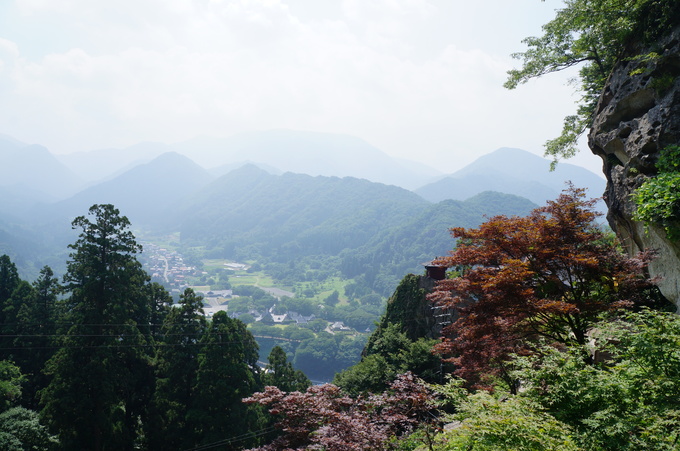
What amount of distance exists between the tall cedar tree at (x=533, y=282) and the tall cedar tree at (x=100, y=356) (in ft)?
48.0

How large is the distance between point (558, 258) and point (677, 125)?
13.0ft

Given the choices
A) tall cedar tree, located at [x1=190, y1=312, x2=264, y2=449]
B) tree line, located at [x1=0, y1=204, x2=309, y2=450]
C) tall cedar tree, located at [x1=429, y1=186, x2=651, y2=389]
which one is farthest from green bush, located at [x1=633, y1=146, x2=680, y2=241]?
tree line, located at [x1=0, y1=204, x2=309, y2=450]

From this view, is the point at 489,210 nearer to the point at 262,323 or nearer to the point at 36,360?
the point at 262,323

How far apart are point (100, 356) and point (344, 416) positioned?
12.5 m

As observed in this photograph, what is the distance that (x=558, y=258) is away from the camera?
8102 mm

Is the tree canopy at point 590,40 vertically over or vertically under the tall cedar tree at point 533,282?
over

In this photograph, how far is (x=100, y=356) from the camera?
16.4 m

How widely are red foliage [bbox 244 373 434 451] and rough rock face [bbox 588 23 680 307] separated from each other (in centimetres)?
595

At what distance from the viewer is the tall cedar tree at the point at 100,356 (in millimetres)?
15773

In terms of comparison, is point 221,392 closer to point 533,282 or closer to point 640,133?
point 533,282

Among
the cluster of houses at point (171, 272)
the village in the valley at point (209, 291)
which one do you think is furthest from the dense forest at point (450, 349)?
the cluster of houses at point (171, 272)

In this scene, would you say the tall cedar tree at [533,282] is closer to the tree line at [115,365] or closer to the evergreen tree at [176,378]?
the tree line at [115,365]

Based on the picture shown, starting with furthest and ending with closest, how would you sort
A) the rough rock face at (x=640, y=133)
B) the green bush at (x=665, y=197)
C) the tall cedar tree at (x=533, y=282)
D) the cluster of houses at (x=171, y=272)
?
the cluster of houses at (x=171, y=272), the rough rock face at (x=640, y=133), the tall cedar tree at (x=533, y=282), the green bush at (x=665, y=197)

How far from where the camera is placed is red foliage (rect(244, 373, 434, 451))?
8039mm
